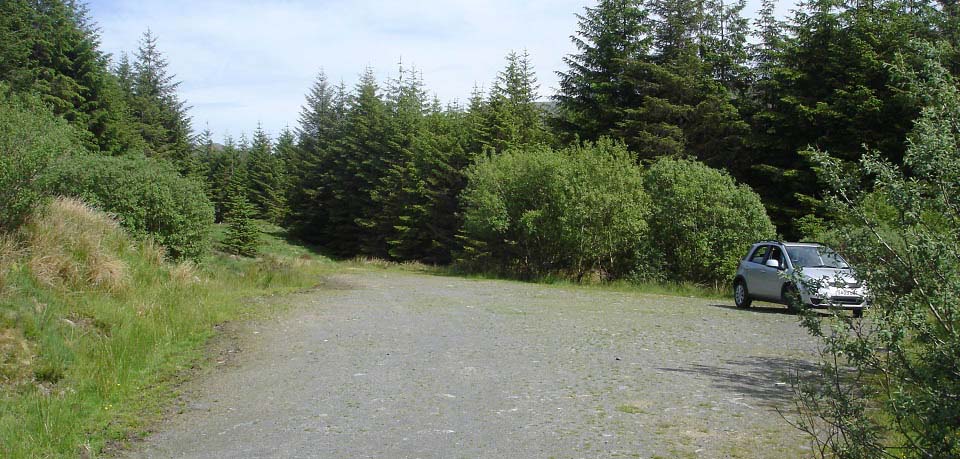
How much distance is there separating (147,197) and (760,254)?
17289 mm

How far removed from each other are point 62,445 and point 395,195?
47.7 metres

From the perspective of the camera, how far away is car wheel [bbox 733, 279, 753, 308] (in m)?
20.2

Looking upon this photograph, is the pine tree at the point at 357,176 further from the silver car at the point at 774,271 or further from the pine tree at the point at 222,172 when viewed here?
the silver car at the point at 774,271

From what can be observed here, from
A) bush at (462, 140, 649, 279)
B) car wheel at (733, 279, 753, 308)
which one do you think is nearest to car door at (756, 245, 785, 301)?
car wheel at (733, 279, 753, 308)

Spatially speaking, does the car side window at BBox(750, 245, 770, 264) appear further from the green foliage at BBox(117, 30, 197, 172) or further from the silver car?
the green foliage at BBox(117, 30, 197, 172)

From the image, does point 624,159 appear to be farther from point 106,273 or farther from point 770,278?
point 106,273


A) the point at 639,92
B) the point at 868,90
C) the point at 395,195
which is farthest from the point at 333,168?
the point at 868,90

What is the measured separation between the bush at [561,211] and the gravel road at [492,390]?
48.7 ft

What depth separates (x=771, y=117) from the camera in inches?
1481

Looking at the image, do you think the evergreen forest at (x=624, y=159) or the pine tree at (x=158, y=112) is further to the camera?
the pine tree at (x=158, y=112)

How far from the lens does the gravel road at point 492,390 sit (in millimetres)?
6426

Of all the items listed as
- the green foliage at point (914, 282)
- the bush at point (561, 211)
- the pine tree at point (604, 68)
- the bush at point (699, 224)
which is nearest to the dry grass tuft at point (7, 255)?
the green foliage at point (914, 282)

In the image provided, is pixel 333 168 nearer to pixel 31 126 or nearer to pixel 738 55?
pixel 738 55

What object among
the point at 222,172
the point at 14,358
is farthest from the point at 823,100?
the point at 222,172
